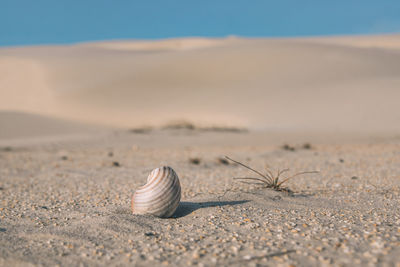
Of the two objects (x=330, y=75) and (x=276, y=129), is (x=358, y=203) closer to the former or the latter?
(x=276, y=129)

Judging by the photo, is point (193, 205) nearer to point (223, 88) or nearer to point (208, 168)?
point (208, 168)

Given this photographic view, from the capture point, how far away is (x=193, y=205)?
4.03 metres

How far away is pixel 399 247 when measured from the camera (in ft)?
8.73

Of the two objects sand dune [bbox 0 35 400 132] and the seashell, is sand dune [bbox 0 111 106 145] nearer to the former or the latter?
sand dune [bbox 0 35 400 132]

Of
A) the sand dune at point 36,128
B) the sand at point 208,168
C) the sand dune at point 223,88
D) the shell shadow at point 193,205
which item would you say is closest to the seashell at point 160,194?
the sand at point 208,168

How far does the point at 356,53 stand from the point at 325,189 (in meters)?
27.4

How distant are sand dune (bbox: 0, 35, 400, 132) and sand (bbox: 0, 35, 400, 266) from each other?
0.47ft

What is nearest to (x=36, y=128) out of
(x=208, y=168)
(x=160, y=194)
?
(x=208, y=168)

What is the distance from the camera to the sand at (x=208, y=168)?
9.22ft

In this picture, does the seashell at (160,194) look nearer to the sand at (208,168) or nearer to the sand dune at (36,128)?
the sand at (208,168)

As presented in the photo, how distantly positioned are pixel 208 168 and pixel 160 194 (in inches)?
145

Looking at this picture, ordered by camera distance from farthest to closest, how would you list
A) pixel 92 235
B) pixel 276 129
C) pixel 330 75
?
pixel 330 75 → pixel 276 129 → pixel 92 235

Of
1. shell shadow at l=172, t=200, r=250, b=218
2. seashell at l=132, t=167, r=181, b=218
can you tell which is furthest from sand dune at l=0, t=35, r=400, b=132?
seashell at l=132, t=167, r=181, b=218

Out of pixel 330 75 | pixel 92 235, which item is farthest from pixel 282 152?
pixel 330 75
